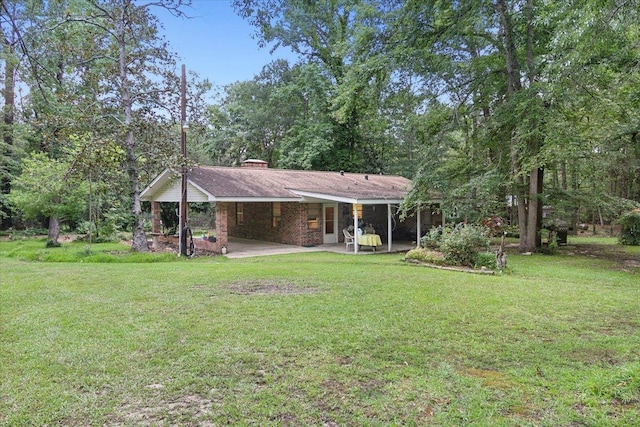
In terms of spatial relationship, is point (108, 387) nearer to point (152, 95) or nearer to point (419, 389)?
point (419, 389)

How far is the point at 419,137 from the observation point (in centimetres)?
1745

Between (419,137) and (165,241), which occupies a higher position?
(419,137)

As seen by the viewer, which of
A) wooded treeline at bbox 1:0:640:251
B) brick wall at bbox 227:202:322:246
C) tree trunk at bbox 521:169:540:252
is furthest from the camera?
brick wall at bbox 227:202:322:246

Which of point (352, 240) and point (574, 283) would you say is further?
point (352, 240)

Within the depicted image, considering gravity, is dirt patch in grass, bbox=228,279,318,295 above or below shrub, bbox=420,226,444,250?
below

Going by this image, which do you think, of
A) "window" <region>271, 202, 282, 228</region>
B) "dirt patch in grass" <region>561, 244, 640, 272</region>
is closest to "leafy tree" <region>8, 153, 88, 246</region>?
"window" <region>271, 202, 282, 228</region>

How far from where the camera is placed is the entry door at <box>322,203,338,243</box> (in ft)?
56.1

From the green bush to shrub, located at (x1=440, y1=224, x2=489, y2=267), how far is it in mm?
9478

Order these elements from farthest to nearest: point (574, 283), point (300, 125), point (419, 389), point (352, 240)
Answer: point (300, 125) < point (352, 240) < point (574, 283) < point (419, 389)

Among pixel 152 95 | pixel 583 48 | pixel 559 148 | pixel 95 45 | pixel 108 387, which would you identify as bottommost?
pixel 108 387

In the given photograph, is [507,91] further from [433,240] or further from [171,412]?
[171,412]

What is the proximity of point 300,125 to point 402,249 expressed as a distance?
13.9 m

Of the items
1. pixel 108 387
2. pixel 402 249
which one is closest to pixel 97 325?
pixel 108 387

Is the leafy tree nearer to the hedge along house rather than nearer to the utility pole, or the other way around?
the hedge along house
